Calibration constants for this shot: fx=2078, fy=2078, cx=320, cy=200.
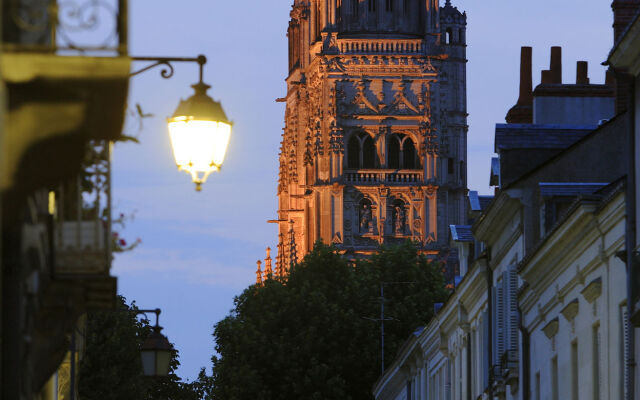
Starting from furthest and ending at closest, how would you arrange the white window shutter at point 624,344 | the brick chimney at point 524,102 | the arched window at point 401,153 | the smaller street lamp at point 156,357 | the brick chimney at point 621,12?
1. the arched window at point 401,153
2. the brick chimney at point 524,102
3. the brick chimney at point 621,12
4. the smaller street lamp at point 156,357
5. the white window shutter at point 624,344

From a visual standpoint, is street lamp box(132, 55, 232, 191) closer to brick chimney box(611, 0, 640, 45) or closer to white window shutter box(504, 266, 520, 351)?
brick chimney box(611, 0, 640, 45)

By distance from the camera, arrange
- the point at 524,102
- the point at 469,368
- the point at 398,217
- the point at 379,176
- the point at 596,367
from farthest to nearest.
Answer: the point at 379,176 < the point at 398,217 < the point at 524,102 < the point at 469,368 < the point at 596,367

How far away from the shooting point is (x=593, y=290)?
28094 mm

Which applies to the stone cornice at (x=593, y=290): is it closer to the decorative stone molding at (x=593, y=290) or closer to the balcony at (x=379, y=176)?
the decorative stone molding at (x=593, y=290)

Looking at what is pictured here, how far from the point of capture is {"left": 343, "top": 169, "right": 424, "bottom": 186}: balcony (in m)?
154

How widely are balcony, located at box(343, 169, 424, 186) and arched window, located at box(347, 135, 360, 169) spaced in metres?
0.93

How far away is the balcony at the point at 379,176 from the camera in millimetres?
153875

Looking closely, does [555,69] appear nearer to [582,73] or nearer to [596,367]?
[582,73]

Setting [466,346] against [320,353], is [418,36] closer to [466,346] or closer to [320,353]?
[320,353]

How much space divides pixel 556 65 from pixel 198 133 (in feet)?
107

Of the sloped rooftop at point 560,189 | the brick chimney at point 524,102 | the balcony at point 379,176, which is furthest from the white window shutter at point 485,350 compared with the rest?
the balcony at point 379,176

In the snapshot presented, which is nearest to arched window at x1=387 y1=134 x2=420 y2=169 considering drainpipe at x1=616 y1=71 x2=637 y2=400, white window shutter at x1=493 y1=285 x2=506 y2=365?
white window shutter at x1=493 y1=285 x2=506 y2=365

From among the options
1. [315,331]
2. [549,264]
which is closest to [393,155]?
[315,331]

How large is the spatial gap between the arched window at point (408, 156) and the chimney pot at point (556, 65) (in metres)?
107
